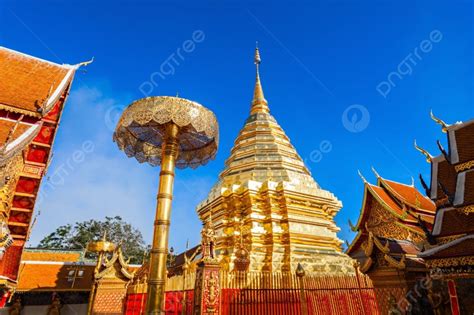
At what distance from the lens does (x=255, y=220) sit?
1360cm

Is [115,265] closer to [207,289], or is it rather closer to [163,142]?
[207,289]

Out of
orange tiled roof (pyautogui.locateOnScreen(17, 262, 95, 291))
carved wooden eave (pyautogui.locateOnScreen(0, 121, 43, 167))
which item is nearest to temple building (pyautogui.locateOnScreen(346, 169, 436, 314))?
carved wooden eave (pyautogui.locateOnScreen(0, 121, 43, 167))

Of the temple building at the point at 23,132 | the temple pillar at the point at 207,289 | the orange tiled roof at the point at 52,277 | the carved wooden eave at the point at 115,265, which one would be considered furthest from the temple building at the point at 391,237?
the orange tiled roof at the point at 52,277

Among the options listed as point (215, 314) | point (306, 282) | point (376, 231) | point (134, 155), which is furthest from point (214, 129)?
point (376, 231)

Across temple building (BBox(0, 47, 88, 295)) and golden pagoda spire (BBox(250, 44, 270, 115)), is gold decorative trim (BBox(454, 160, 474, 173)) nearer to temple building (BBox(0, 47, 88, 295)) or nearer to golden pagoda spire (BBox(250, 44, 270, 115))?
temple building (BBox(0, 47, 88, 295))

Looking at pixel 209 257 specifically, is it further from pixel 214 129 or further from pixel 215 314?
pixel 214 129

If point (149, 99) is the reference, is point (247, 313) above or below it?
below

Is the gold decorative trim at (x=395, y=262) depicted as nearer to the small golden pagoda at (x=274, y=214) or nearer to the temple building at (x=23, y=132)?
the small golden pagoda at (x=274, y=214)

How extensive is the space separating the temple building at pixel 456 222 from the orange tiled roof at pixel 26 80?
400 inches

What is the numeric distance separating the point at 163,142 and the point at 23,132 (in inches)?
152

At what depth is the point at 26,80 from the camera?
9.77 meters

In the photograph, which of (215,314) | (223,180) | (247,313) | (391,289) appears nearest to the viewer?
(391,289)

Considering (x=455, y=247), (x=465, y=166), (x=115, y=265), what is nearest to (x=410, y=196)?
(x=465, y=166)

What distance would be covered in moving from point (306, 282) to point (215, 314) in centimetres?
312
